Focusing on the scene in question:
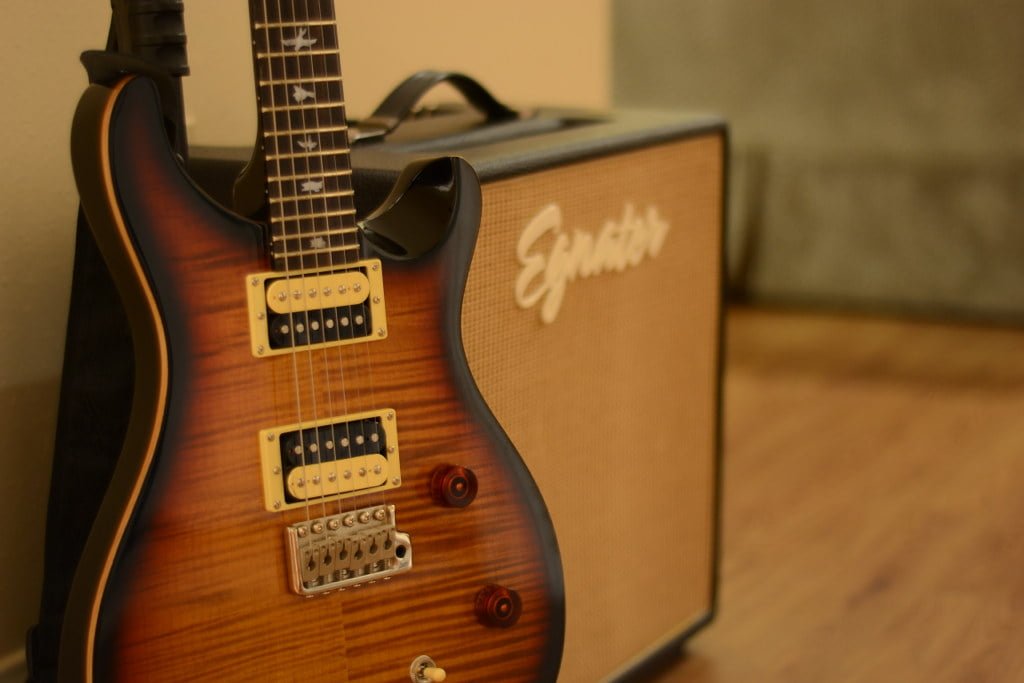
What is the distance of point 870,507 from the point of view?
175cm

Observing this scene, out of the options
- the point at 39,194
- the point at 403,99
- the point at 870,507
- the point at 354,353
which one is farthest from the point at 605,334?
the point at 870,507

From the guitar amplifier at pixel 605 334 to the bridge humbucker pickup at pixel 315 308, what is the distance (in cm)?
14

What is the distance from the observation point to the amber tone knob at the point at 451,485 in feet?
2.82

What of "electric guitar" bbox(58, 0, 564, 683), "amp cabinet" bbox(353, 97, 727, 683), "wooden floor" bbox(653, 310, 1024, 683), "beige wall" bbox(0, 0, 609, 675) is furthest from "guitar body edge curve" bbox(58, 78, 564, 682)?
"wooden floor" bbox(653, 310, 1024, 683)

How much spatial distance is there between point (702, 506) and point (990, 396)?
1043 mm

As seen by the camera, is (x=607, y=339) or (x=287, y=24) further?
(x=607, y=339)

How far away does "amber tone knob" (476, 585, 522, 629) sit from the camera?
0.88 metres

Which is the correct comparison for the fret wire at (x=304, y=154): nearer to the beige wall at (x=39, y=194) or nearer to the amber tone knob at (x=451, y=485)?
the amber tone knob at (x=451, y=485)

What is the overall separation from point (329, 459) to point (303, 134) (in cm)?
22

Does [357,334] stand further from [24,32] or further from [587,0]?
[587,0]

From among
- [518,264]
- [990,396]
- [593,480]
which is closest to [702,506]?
[593,480]

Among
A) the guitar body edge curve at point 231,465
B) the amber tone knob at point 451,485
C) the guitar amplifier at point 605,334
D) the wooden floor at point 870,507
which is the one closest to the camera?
the guitar body edge curve at point 231,465

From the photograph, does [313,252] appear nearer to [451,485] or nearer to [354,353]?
[354,353]

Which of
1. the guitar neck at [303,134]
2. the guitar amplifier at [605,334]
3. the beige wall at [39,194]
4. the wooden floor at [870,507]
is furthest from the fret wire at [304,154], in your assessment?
the wooden floor at [870,507]
